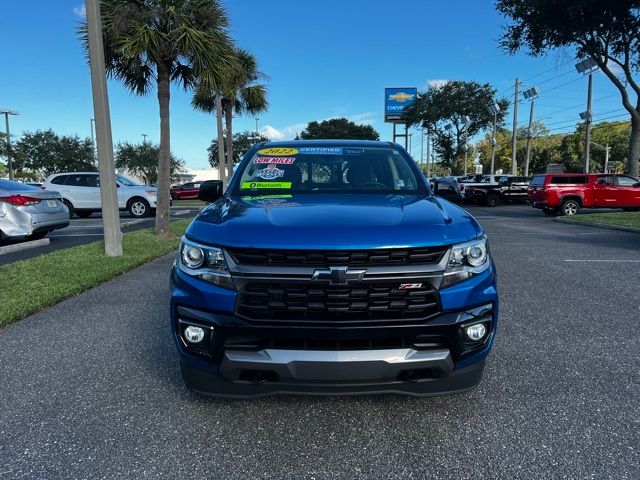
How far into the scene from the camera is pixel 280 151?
13.1ft

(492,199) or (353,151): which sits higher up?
(353,151)

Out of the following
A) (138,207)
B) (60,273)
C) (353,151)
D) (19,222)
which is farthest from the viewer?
(138,207)

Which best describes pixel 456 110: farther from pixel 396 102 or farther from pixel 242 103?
pixel 242 103

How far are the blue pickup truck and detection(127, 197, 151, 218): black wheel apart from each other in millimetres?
15378

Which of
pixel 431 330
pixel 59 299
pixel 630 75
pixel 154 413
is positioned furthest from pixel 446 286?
pixel 630 75

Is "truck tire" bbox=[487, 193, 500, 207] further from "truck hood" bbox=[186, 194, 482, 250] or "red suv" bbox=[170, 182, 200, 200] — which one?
"truck hood" bbox=[186, 194, 482, 250]

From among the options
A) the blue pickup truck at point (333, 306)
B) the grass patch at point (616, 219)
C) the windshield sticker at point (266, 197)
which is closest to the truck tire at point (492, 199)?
the grass patch at point (616, 219)

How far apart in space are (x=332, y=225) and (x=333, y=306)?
0.43 m

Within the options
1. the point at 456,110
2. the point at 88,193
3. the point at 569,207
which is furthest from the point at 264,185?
the point at 456,110

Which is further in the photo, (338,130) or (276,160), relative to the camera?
(338,130)

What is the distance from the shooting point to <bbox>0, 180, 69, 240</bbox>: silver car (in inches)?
353

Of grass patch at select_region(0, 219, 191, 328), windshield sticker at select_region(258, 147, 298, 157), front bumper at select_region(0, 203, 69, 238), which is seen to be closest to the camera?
windshield sticker at select_region(258, 147, 298, 157)

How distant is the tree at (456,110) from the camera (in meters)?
42.7

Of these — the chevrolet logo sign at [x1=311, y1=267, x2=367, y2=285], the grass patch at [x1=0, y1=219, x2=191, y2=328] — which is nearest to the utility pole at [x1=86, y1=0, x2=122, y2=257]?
the grass patch at [x1=0, y1=219, x2=191, y2=328]
